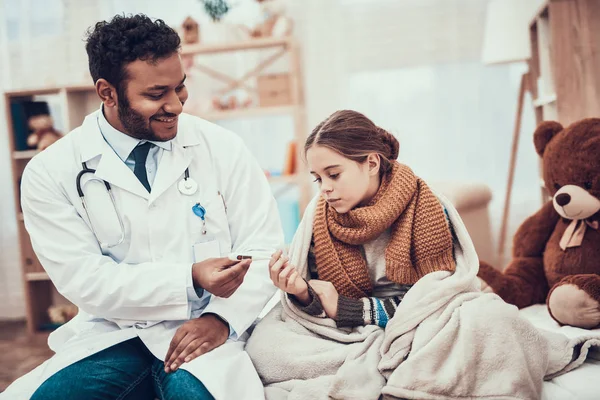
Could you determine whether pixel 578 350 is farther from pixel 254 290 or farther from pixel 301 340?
pixel 254 290

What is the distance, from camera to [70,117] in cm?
356

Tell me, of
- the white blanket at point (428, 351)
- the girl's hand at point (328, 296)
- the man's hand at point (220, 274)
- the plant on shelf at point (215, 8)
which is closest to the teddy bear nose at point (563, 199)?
the white blanket at point (428, 351)

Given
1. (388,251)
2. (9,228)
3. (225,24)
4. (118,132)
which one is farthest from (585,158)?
(9,228)

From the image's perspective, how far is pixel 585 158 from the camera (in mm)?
2023

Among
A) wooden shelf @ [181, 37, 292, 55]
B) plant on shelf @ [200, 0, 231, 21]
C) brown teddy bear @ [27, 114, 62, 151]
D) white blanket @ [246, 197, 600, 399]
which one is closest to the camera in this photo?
white blanket @ [246, 197, 600, 399]

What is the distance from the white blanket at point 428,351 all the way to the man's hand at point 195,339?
0.09 m

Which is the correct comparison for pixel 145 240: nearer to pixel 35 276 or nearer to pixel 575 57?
pixel 575 57

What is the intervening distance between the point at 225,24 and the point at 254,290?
8.91 ft

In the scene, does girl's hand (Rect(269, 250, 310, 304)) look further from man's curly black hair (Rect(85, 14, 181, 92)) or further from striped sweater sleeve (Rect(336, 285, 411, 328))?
man's curly black hair (Rect(85, 14, 181, 92))

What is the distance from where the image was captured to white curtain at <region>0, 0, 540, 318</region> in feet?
12.5

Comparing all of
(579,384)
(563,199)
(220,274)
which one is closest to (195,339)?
(220,274)

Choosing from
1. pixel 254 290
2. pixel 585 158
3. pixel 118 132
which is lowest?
pixel 254 290

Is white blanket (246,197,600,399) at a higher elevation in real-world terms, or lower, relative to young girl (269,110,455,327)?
lower

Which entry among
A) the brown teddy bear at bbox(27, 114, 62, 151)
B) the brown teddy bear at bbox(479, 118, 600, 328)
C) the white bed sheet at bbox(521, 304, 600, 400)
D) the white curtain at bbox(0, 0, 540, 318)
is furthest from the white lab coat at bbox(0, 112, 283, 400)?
the white curtain at bbox(0, 0, 540, 318)
